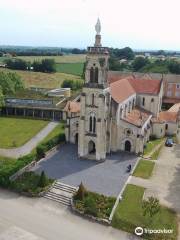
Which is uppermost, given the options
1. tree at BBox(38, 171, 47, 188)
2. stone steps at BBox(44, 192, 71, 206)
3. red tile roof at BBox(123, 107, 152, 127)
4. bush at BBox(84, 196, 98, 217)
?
red tile roof at BBox(123, 107, 152, 127)

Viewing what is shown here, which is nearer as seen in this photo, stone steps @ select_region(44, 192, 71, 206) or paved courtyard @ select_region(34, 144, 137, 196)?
stone steps @ select_region(44, 192, 71, 206)

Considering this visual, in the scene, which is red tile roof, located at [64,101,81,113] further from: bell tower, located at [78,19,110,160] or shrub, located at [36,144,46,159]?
shrub, located at [36,144,46,159]

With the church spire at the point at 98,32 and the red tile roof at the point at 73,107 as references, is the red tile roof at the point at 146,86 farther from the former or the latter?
the church spire at the point at 98,32

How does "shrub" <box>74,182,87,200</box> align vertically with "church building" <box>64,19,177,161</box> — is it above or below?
below

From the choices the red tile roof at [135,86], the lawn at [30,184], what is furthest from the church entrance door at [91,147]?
the lawn at [30,184]

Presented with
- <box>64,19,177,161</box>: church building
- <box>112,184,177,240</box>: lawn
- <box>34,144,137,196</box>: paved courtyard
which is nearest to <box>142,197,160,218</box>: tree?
<box>112,184,177,240</box>: lawn

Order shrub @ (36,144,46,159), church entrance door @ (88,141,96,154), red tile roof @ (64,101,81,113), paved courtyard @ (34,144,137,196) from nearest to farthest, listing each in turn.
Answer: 1. paved courtyard @ (34,144,137,196)
2. shrub @ (36,144,46,159)
3. church entrance door @ (88,141,96,154)
4. red tile roof @ (64,101,81,113)
